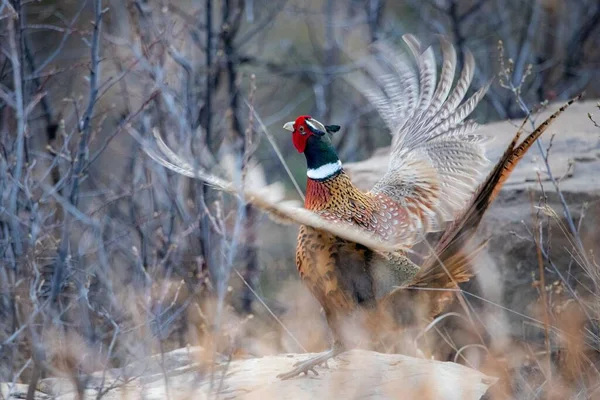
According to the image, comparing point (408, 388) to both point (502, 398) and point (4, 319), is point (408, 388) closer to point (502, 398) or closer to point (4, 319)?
point (502, 398)

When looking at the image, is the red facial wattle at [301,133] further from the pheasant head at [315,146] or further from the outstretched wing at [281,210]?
the outstretched wing at [281,210]

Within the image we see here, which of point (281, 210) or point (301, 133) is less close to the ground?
point (301, 133)

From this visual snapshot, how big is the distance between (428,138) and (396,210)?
0.63 meters

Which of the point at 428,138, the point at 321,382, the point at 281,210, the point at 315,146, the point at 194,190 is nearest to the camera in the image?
the point at 281,210

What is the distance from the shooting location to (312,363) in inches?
167

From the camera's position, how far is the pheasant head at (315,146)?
4426 mm

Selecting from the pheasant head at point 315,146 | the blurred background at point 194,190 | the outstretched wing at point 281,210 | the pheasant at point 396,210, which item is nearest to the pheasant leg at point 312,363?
the pheasant at point 396,210

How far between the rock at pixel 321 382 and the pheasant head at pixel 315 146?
3.16 ft

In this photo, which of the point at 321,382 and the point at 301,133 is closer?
the point at 321,382

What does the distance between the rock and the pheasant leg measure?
29 mm

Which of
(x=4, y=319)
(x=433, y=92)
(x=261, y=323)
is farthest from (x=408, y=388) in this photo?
(x=261, y=323)

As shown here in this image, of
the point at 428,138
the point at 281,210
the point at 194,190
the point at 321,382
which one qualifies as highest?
the point at 428,138

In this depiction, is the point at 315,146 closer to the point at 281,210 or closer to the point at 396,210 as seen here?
the point at 396,210

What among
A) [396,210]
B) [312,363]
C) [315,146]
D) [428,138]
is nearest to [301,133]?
[315,146]
